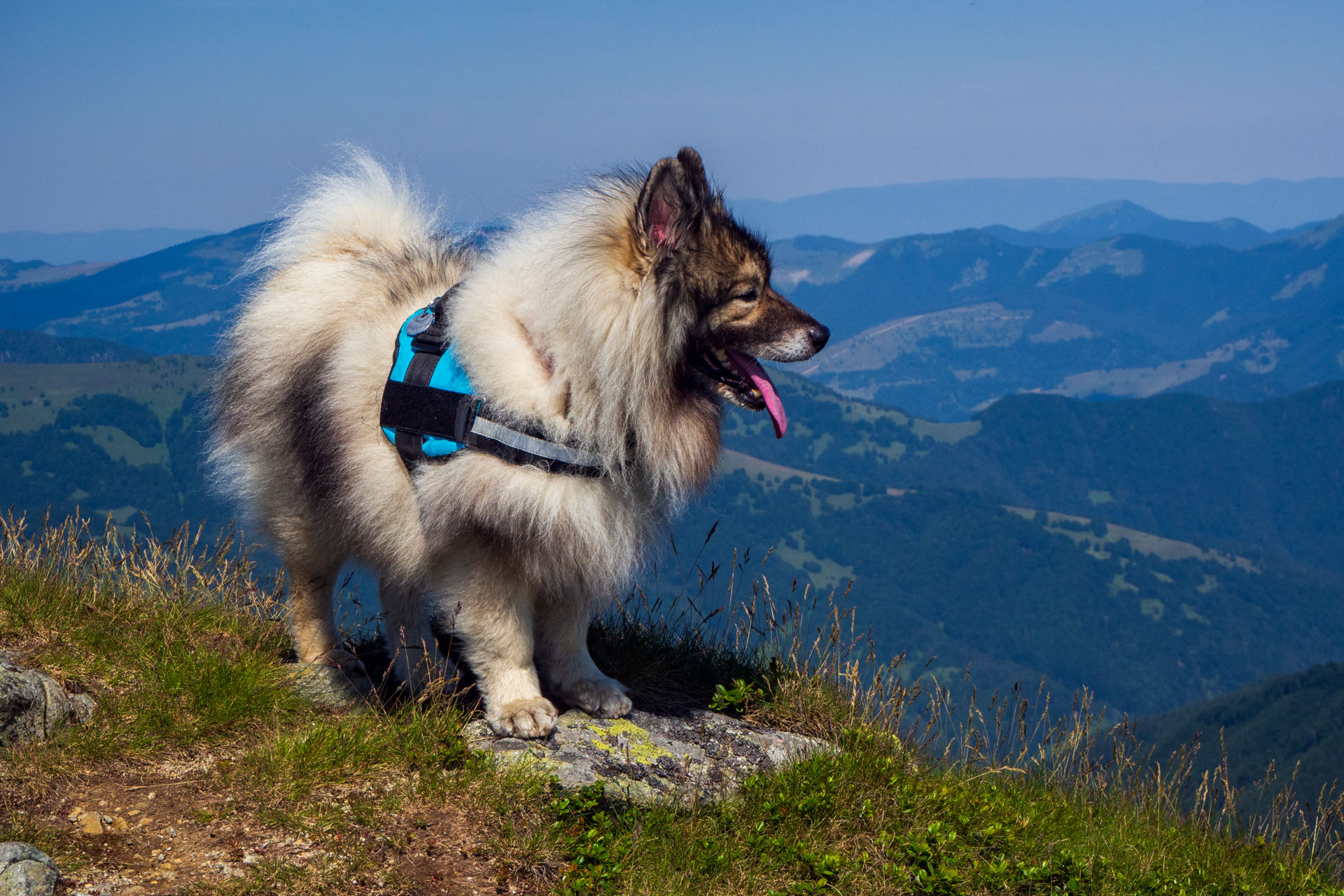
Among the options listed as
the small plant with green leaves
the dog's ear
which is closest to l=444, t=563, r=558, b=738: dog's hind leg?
the small plant with green leaves

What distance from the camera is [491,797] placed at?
3881 millimetres

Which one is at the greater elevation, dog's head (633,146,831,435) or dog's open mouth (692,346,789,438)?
dog's head (633,146,831,435)

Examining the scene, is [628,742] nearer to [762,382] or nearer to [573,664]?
[573,664]

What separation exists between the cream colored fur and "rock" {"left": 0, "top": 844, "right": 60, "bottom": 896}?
5.23 ft

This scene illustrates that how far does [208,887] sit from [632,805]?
1613mm

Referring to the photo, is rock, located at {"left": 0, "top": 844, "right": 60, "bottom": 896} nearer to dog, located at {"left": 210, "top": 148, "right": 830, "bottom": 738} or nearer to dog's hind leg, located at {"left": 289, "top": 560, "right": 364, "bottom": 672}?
dog, located at {"left": 210, "top": 148, "right": 830, "bottom": 738}

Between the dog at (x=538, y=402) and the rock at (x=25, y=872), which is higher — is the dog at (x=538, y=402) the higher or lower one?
the higher one

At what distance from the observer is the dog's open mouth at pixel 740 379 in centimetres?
422

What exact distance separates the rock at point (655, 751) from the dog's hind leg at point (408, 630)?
71 centimetres

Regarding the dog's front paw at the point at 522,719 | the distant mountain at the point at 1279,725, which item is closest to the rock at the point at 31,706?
the dog's front paw at the point at 522,719

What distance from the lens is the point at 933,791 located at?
4.48 m

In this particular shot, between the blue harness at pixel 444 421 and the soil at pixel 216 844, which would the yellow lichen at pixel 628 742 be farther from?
the blue harness at pixel 444 421

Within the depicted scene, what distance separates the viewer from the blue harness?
4.04 meters

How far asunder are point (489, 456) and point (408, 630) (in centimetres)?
167
